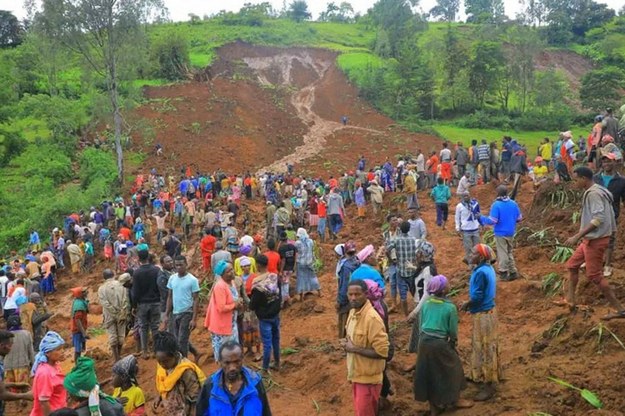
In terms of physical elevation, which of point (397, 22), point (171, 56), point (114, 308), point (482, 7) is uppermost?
point (482, 7)

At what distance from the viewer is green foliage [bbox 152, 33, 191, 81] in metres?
42.3

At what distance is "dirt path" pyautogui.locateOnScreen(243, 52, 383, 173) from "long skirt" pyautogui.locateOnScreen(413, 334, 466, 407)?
2413cm

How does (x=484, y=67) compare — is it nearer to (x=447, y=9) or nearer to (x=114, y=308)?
(x=114, y=308)

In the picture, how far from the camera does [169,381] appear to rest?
13.5ft

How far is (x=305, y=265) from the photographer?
10.2 metres

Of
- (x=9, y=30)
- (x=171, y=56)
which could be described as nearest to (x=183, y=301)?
(x=171, y=56)

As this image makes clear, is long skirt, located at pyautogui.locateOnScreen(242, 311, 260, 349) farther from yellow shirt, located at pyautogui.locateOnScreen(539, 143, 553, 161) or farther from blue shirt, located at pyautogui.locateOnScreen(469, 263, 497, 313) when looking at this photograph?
yellow shirt, located at pyautogui.locateOnScreen(539, 143, 553, 161)

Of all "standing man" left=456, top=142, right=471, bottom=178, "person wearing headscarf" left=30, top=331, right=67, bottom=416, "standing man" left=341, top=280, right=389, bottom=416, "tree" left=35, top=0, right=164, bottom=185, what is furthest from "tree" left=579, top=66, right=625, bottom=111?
"person wearing headscarf" left=30, top=331, right=67, bottom=416

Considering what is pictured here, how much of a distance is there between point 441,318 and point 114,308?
521 centimetres

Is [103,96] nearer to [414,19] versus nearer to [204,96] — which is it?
[204,96]

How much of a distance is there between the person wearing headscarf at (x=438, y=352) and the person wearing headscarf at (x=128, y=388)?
8.41 ft

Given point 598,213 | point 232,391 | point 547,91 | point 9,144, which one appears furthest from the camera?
point 547,91

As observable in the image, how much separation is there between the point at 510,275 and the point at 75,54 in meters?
25.2

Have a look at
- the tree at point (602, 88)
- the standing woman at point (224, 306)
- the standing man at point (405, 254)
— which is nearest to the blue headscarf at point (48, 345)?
the standing woman at point (224, 306)
